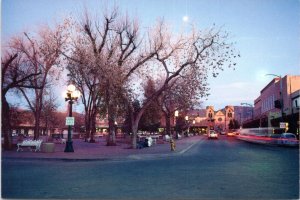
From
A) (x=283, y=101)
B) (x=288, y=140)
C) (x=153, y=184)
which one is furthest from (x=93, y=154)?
(x=283, y=101)

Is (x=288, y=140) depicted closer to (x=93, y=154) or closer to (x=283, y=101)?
(x=93, y=154)

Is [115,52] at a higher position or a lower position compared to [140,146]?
higher

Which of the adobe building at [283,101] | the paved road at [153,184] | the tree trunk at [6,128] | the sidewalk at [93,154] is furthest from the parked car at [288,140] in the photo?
the tree trunk at [6,128]

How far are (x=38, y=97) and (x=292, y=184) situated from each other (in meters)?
35.4

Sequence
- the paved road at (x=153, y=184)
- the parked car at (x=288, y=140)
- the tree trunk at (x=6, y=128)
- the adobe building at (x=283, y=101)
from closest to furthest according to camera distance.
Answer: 1. the paved road at (x=153, y=184)
2. the tree trunk at (x=6, y=128)
3. the parked car at (x=288, y=140)
4. the adobe building at (x=283, y=101)

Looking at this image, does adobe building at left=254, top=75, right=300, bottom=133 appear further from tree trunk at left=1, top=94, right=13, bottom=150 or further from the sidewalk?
tree trunk at left=1, top=94, right=13, bottom=150

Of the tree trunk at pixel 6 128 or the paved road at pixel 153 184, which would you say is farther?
the tree trunk at pixel 6 128

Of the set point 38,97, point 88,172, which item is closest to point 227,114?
point 38,97

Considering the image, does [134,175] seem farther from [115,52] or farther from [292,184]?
[115,52]

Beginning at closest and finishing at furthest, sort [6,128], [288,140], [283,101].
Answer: [6,128]
[288,140]
[283,101]

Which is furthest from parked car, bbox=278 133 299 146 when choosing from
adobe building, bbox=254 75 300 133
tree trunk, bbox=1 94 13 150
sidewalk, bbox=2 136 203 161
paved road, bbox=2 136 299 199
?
tree trunk, bbox=1 94 13 150

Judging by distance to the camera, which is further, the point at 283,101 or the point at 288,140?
the point at 283,101

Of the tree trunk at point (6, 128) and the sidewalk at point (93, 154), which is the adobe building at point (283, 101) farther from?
the tree trunk at point (6, 128)

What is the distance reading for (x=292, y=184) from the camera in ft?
36.0
